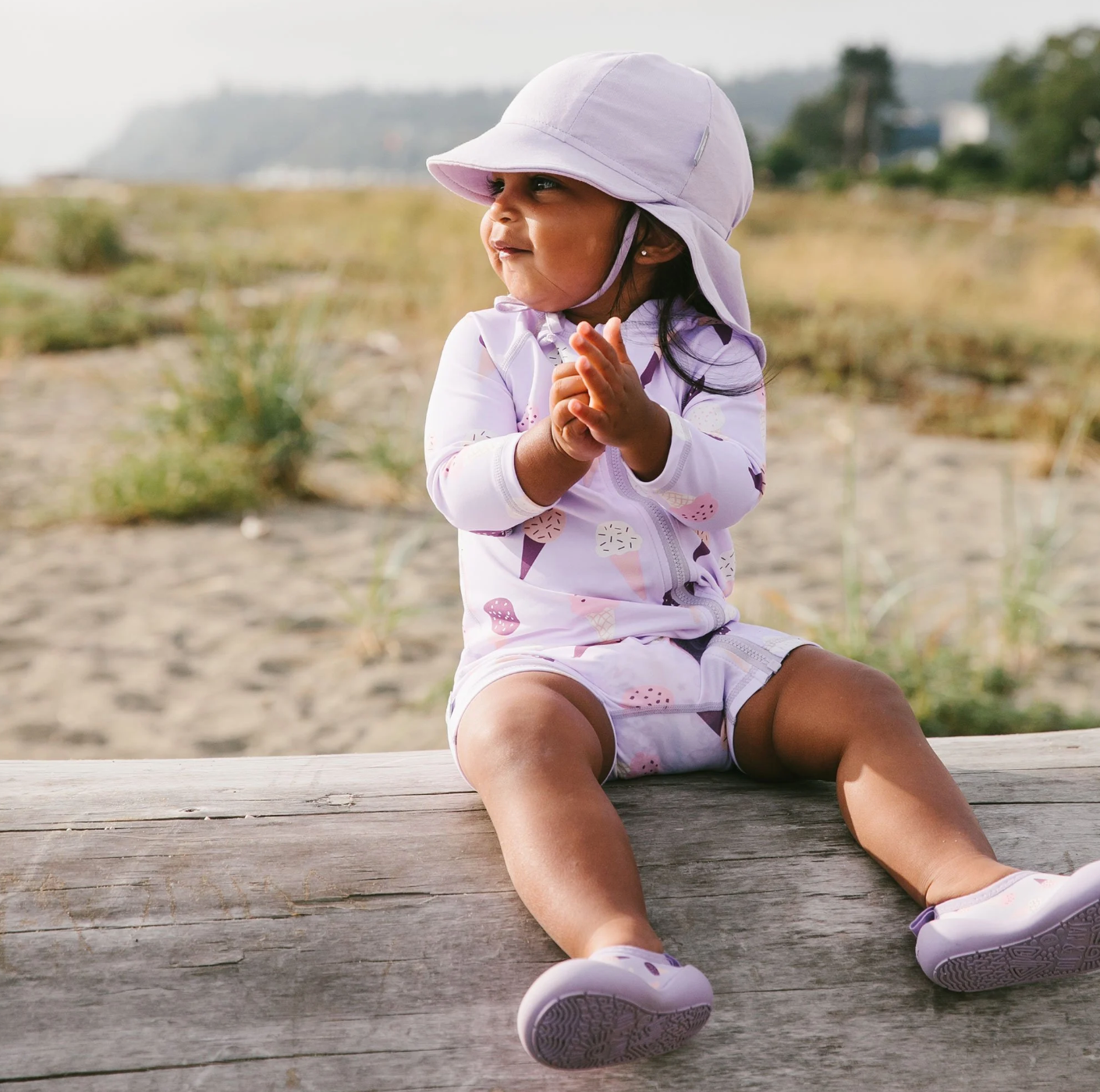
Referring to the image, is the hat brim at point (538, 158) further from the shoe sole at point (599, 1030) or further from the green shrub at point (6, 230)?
the green shrub at point (6, 230)

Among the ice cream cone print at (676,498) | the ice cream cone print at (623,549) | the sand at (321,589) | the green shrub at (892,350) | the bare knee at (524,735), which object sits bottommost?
the sand at (321,589)

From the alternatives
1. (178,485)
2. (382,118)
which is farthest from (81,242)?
(382,118)

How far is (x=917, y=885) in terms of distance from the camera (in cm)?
144

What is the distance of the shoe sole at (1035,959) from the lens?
4.09 feet

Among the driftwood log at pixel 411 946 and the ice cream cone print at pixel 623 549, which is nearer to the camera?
the driftwood log at pixel 411 946

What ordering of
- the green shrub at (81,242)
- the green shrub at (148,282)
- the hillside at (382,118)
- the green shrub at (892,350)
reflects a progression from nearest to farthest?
the green shrub at (892,350) → the green shrub at (148,282) → the green shrub at (81,242) → the hillside at (382,118)

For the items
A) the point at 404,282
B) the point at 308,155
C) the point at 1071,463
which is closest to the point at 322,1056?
the point at 1071,463

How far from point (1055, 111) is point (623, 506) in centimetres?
5757

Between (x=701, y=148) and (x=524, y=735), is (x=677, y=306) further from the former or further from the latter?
(x=524, y=735)

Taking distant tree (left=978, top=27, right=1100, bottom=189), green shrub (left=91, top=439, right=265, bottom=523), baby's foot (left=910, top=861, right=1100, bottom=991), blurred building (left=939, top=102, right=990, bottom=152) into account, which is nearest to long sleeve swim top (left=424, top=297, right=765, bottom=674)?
baby's foot (left=910, top=861, right=1100, bottom=991)

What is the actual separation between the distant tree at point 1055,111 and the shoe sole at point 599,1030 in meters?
49.5

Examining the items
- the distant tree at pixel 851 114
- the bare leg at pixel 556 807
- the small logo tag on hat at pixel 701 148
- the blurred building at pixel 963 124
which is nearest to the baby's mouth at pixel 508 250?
the small logo tag on hat at pixel 701 148

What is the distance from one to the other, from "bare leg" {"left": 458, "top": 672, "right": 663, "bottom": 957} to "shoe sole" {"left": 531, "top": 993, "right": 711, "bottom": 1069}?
0.09 meters

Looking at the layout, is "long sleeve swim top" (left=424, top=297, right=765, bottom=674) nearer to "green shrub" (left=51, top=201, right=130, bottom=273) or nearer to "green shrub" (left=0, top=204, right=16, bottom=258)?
"green shrub" (left=51, top=201, right=130, bottom=273)
